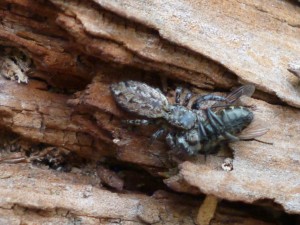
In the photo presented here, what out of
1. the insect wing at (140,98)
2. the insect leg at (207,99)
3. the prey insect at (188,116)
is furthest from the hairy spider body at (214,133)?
the insect wing at (140,98)

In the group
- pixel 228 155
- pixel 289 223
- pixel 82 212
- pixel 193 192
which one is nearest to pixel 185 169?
pixel 193 192

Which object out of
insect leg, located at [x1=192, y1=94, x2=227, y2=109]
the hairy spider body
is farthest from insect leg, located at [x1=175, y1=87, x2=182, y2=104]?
the hairy spider body

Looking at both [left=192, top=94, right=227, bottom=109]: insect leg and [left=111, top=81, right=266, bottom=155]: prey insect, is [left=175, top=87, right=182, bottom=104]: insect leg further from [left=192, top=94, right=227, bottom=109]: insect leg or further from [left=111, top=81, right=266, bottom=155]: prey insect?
[left=192, top=94, right=227, bottom=109]: insect leg

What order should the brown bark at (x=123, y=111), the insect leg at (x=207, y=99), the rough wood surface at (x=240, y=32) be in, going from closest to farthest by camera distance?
the brown bark at (x=123, y=111) → the rough wood surface at (x=240, y=32) → the insect leg at (x=207, y=99)

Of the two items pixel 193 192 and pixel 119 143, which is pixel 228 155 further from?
pixel 119 143

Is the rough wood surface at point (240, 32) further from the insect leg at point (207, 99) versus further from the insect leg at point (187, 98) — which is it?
the insect leg at point (187, 98)

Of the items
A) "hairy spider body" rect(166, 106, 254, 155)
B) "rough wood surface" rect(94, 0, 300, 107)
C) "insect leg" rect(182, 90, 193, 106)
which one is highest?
"rough wood surface" rect(94, 0, 300, 107)
